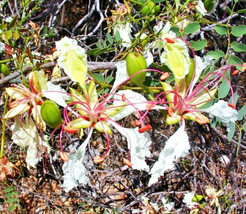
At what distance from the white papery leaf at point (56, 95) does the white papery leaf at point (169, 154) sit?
348 millimetres

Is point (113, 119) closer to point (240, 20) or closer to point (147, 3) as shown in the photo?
point (147, 3)

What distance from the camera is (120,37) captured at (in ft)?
5.31

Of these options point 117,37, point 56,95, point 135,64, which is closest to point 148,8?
point 117,37

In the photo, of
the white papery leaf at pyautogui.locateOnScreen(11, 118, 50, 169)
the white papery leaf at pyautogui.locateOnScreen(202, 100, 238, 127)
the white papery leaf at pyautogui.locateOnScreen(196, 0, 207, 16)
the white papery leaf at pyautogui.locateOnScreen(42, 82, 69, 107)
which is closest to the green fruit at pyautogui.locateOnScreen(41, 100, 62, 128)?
the white papery leaf at pyautogui.locateOnScreen(42, 82, 69, 107)

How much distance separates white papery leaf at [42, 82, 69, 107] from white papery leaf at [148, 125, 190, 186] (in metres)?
0.35

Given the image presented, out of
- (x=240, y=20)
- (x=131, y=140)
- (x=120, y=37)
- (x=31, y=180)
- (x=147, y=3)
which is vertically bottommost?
(x=31, y=180)

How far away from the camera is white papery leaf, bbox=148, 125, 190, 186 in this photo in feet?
3.43

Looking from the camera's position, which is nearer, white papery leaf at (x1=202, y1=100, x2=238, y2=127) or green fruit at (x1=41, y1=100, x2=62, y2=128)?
green fruit at (x1=41, y1=100, x2=62, y2=128)

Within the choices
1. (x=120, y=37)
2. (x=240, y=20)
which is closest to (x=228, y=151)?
(x=240, y=20)

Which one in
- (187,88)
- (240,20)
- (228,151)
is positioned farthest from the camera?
(240,20)

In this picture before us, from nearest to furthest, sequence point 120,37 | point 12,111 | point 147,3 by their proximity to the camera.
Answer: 1. point 12,111
2. point 147,3
3. point 120,37

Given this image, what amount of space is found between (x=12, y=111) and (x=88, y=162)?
161 cm

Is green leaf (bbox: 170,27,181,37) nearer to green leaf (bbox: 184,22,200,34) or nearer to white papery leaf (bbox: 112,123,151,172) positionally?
green leaf (bbox: 184,22,200,34)

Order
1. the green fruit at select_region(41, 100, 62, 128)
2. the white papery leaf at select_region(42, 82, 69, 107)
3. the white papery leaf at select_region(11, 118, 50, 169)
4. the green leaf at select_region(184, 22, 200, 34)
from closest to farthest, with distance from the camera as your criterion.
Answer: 1. the green fruit at select_region(41, 100, 62, 128)
2. the white papery leaf at select_region(42, 82, 69, 107)
3. the white papery leaf at select_region(11, 118, 50, 169)
4. the green leaf at select_region(184, 22, 200, 34)
